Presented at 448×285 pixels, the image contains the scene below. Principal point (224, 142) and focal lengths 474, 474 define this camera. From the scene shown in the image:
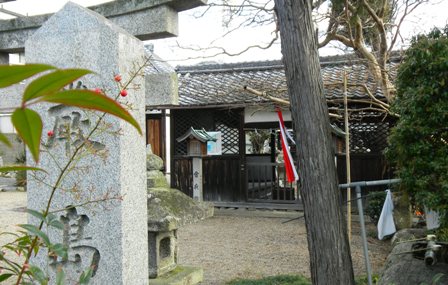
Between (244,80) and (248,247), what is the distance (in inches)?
240

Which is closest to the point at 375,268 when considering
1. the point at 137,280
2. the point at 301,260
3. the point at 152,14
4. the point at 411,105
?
the point at 301,260

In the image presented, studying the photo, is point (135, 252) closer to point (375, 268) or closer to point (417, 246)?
point (417, 246)

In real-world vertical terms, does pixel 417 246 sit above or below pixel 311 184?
below

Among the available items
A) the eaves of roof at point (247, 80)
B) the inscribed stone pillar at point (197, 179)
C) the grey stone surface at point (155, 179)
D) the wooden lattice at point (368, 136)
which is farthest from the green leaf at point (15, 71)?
the wooden lattice at point (368, 136)

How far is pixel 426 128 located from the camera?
5047 mm

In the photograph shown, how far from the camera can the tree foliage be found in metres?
4.89

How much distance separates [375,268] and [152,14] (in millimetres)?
4790

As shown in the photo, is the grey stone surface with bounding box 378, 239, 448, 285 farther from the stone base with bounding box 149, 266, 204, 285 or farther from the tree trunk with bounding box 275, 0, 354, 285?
the stone base with bounding box 149, 266, 204, 285

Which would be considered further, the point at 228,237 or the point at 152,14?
the point at 228,237

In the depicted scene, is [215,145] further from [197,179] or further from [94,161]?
[94,161]

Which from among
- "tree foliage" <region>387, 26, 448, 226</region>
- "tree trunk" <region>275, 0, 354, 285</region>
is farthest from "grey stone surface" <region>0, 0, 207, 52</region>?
"tree foliage" <region>387, 26, 448, 226</region>

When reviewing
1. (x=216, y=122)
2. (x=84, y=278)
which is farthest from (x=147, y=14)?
(x=216, y=122)

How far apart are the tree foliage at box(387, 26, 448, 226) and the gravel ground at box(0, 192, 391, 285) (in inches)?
76.3

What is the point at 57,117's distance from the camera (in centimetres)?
349
